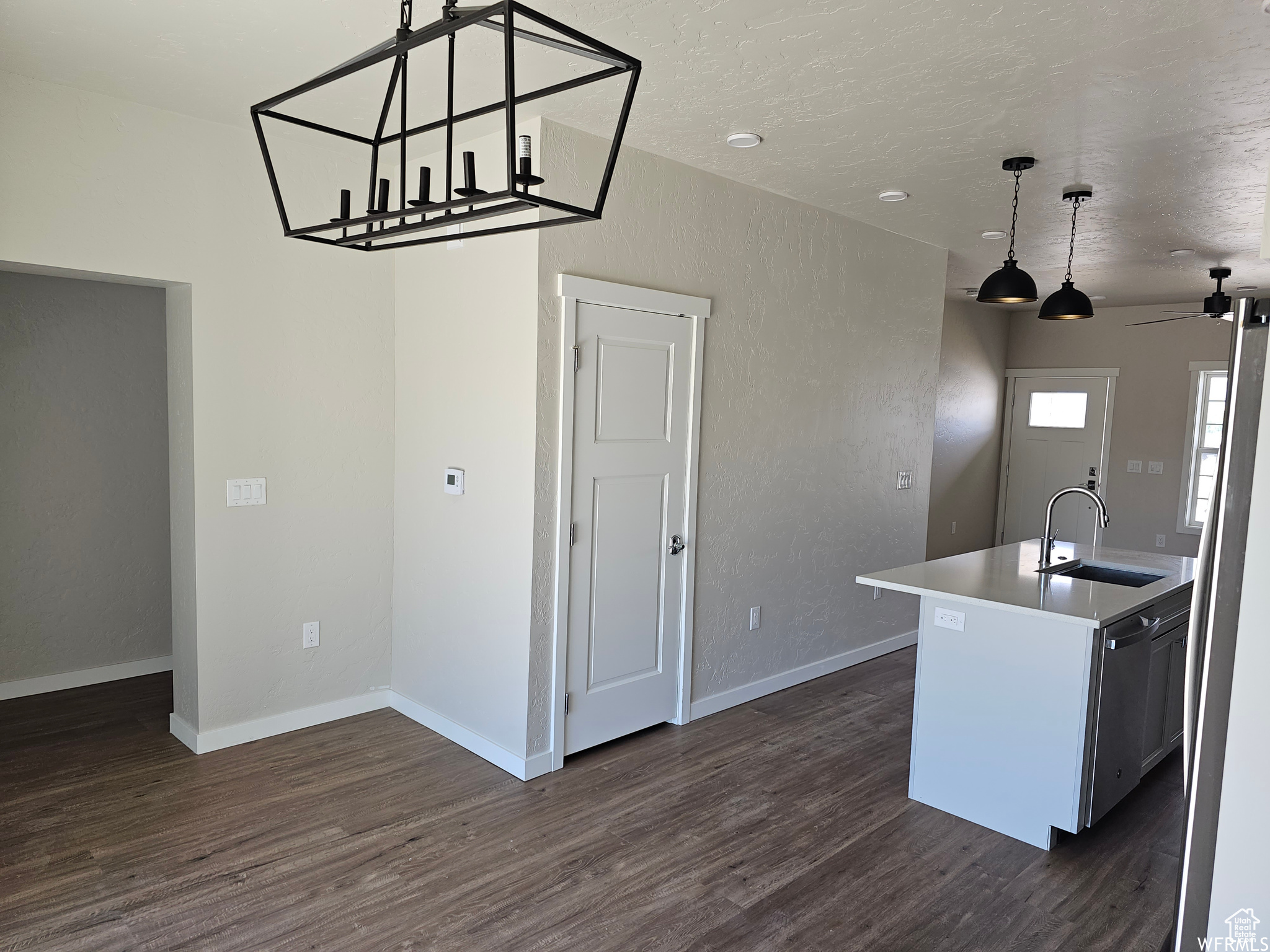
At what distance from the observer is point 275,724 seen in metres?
3.76

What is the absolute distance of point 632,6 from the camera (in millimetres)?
2273

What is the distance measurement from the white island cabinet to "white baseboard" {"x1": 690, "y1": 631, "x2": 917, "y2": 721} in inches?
42.5

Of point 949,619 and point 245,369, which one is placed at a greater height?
point 245,369

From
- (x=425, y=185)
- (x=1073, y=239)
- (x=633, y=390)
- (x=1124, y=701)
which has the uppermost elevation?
(x=1073, y=239)

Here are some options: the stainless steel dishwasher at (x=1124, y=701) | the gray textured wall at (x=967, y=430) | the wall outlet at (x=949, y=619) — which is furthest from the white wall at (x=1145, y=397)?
the wall outlet at (x=949, y=619)

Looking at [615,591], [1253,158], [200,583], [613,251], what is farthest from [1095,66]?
[200,583]

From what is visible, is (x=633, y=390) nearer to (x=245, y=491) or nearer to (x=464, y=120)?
(x=245, y=491)

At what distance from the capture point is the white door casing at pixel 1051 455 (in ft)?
25.1

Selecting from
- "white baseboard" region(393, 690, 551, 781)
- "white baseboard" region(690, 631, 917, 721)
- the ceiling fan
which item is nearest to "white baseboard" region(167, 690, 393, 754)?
"white baseboard" region(393, 690, 551, 781)

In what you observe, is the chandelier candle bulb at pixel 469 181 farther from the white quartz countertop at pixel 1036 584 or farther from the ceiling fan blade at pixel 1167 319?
the ceiling fan blade at pixel 1167 319

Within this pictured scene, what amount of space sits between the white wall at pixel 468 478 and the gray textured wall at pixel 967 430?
488cm

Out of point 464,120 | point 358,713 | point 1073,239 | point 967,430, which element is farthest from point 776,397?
point 967,430

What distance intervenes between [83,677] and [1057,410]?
7908 mm

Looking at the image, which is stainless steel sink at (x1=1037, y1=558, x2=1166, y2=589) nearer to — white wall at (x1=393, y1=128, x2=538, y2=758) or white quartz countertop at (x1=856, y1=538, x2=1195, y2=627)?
white quartz countertop at (x1=856, y1=538, x2=1195, y2=627)
